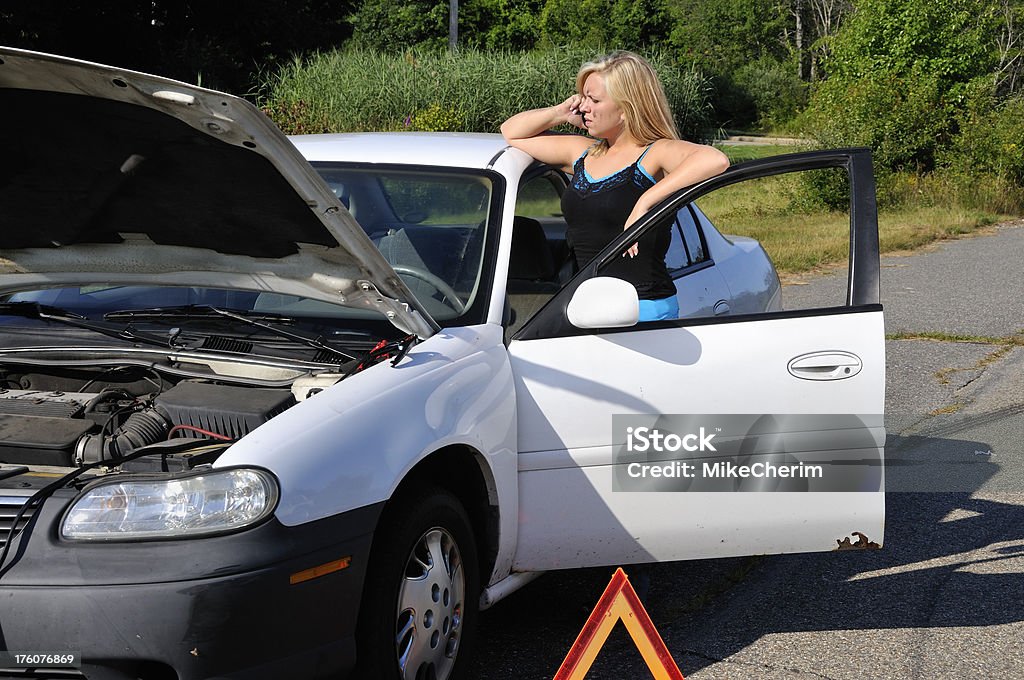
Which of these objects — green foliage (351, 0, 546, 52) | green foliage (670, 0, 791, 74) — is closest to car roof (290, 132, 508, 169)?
green foliage (351, 0, 546, 52)

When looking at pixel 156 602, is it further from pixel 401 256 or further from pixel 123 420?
pixel 401 256

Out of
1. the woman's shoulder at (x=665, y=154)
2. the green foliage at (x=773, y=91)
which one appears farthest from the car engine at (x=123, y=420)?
the green foliage at (x=773, y=91)

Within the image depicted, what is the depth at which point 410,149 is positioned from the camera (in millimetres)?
4516

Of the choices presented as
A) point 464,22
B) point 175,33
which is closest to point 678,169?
point 175,33

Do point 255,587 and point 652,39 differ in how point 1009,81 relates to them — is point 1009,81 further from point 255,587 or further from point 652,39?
point 255,587

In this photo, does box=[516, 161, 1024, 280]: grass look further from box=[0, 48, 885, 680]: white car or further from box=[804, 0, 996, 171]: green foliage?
box=[0, 48, 885, 680]: white car

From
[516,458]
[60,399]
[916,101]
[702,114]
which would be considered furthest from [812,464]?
[702,114]

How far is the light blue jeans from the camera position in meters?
4.16

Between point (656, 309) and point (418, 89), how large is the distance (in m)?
15.2

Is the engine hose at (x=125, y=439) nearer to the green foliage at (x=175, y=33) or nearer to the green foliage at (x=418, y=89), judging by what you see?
the green foliage at (x=418, y=89)

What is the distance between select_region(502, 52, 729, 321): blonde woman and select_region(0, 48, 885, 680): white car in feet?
0.74

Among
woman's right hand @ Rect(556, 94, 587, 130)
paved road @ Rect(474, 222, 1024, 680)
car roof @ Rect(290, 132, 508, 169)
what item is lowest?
paved road @ Rect(474, 222, 1024, 680)

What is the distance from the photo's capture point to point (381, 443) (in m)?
3.03

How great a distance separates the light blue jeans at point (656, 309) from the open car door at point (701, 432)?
402 mm
